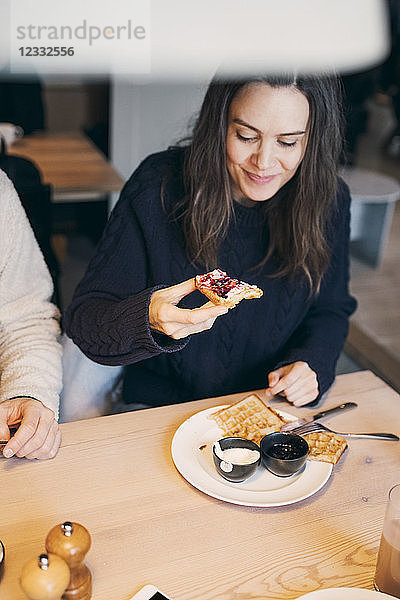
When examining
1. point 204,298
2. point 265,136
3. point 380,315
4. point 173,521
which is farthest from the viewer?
point 380,315

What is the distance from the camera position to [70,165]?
2617 millimetres

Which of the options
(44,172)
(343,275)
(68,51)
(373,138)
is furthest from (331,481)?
(373,138)

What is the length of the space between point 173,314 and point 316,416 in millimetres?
309

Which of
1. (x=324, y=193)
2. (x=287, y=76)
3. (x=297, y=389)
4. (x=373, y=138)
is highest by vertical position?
(x=287, y=76)

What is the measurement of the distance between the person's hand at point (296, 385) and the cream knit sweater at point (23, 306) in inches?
15.1

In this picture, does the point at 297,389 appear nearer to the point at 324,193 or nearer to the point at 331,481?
the point at 331,481

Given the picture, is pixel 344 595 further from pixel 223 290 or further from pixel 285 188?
pixel 285 188

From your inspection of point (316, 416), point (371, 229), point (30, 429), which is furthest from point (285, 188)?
point (371, 229)

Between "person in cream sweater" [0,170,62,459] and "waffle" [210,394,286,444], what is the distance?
10.8 inches

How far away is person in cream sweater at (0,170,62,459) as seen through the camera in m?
1.12

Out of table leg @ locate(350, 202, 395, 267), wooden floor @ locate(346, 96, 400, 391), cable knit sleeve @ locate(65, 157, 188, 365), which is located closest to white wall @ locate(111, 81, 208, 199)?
cable knit sleeve @ locate(65, 157, 188, 365)

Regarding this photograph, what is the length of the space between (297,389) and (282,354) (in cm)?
28

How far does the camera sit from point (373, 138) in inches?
217

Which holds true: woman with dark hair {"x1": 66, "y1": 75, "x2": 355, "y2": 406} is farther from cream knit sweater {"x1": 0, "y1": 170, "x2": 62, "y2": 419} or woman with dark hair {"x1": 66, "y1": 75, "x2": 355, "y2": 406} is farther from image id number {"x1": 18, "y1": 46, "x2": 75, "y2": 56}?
image id number {"x1": 18, "y1": 46, "x2": 75, "y2": 56}
